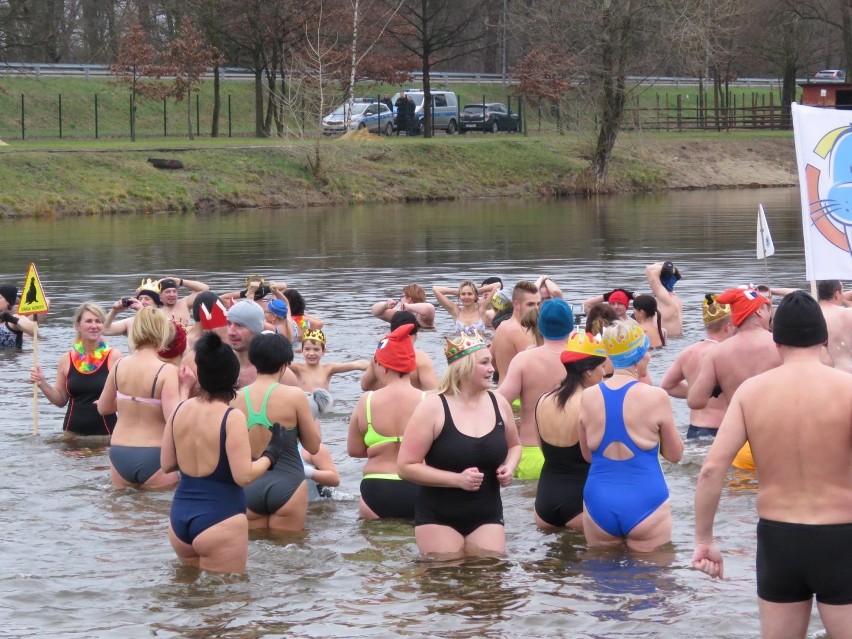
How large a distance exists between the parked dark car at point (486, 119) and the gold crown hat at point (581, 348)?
172ft

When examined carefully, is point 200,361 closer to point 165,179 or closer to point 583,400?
point 583,400

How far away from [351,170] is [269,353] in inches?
1537

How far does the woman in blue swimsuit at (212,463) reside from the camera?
21.0ft

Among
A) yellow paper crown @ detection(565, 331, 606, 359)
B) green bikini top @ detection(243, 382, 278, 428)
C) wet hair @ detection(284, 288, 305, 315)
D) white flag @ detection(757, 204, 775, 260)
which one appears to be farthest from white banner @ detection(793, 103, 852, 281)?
wet hair @ detection(284, 288, 305, 315)

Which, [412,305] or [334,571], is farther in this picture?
[412,305]

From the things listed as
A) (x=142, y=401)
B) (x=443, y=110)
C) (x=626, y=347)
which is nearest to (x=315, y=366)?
(x=142, y=401)

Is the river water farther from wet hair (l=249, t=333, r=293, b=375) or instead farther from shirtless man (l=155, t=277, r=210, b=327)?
shirtless man (l=155, t=277, r=210, b=327)

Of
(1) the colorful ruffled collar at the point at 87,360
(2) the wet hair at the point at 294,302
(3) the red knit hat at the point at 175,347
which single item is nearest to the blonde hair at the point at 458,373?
(3) the red knit hat at the point at 175,347

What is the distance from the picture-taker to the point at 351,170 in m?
45.7

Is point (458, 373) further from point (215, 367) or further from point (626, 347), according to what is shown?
point (215, 367)

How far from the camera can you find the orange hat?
8.63 meters

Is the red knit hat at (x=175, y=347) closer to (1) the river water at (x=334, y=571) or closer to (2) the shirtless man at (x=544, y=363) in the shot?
(1) the river water at (x=334, y=571)

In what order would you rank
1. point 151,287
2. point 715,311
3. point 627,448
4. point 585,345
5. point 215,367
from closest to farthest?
point 215,367 < point 627,448 < point 585,345 < point 715,311 < point 151,287

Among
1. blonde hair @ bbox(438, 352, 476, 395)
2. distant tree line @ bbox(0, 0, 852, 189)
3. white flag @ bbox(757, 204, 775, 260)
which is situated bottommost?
blonde hair @ bbox(438, 352, 476, 395)
